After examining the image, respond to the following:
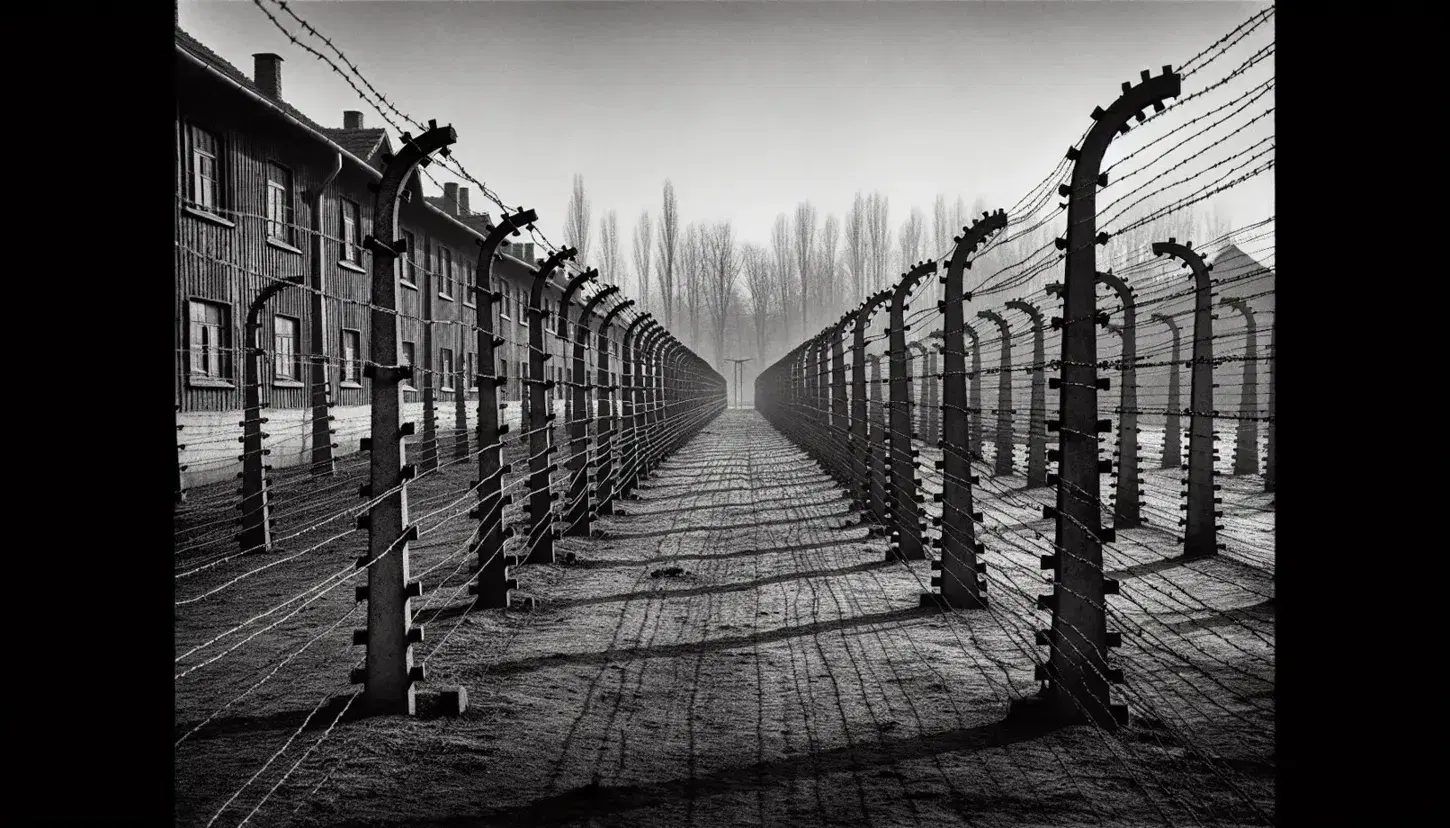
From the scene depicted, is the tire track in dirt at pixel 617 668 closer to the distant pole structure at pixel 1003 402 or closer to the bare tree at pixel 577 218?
the distant pole structure at pixel 1003 402

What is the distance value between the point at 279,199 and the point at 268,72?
4780mm

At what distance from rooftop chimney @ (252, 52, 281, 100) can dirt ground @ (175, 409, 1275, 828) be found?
18.2 meters

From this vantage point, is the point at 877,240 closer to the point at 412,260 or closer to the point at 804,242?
the point at 804,242

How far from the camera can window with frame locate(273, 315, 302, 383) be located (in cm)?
1991

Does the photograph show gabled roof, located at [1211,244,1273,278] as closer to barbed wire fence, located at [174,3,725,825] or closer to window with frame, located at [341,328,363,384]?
barbed wire fence, located at [174,3,725,825]

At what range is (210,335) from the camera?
57.2ft

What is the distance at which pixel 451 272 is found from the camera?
31.8 metres

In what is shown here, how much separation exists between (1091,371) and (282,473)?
16.4m

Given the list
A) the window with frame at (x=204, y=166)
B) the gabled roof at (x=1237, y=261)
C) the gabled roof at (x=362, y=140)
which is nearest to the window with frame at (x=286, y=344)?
the window with frame at (x=204, y=166)

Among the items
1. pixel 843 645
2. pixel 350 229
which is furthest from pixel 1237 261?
pixel 843 645

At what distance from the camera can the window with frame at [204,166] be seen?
17016mm
